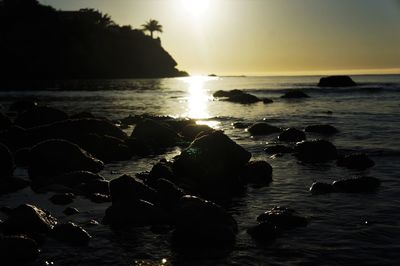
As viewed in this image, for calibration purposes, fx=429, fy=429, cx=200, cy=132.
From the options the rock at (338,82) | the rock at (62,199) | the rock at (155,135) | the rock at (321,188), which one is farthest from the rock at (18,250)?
the rock at (338,82)

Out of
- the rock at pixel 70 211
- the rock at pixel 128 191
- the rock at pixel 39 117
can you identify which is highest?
the rock at pixel 39 117

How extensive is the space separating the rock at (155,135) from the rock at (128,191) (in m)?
10.2

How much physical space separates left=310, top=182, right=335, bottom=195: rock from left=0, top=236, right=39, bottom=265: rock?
24.7 feet

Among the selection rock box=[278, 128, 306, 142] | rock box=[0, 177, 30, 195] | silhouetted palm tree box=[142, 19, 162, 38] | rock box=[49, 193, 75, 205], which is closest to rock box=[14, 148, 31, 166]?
rock box=[0, 177, 30, 195]

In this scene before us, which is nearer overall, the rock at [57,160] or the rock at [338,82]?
the rock at [57,160]

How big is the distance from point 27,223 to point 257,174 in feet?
24.3

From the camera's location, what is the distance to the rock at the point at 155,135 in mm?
21625

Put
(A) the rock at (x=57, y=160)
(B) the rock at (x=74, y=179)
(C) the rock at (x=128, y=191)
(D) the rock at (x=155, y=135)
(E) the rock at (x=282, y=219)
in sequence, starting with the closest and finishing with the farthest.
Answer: (E) the rock at (x=282, y=219) → (C) the rock at (x=128, y=191) → (B) the rock at (x=74, y=179) → (A) the rock at (x=57, y=160) → (D) the rock at (x=155, y=135)

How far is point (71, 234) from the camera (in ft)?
28.3

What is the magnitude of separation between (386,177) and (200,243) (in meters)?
Result: 7.94

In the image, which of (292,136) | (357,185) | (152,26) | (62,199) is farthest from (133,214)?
(152,26)

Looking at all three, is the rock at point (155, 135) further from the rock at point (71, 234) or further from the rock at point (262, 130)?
the rock at point (71, 234)

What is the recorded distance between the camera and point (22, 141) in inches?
820

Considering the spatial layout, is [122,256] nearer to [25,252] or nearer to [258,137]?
[25,252]
